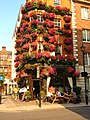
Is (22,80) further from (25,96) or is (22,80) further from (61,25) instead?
(61,25)

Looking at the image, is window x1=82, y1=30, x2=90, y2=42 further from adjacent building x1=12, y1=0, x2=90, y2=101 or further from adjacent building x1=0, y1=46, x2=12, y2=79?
adjacent building x1=0, y1=46, x2=12, y2=79

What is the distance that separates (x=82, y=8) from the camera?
3020cm

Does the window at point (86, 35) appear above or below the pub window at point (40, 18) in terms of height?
below

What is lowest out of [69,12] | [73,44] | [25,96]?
[25,96]

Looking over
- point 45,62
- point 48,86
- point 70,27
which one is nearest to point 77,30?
point 70,27

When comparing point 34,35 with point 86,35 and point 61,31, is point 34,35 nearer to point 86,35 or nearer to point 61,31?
point 61,31

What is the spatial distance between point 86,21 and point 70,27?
2229 mm

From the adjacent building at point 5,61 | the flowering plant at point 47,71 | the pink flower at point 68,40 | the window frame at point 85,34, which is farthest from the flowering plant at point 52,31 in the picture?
the adjacent building at point 5,61

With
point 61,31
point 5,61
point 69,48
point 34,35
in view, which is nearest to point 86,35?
point 69,48

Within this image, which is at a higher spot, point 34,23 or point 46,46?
point 34,23

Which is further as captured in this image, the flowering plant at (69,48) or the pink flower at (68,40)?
the pink flower at (68,40)

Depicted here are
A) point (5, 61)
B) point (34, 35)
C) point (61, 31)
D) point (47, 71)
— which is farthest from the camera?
point (5, 61)

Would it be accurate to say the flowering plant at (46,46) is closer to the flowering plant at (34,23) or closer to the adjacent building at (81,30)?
the flowering plant at (34,23)

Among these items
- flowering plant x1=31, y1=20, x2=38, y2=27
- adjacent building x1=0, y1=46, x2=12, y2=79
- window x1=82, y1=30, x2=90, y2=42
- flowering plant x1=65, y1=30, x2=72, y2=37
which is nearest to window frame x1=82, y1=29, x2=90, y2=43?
window x1=82, y1=30, x2=90, y2=42
